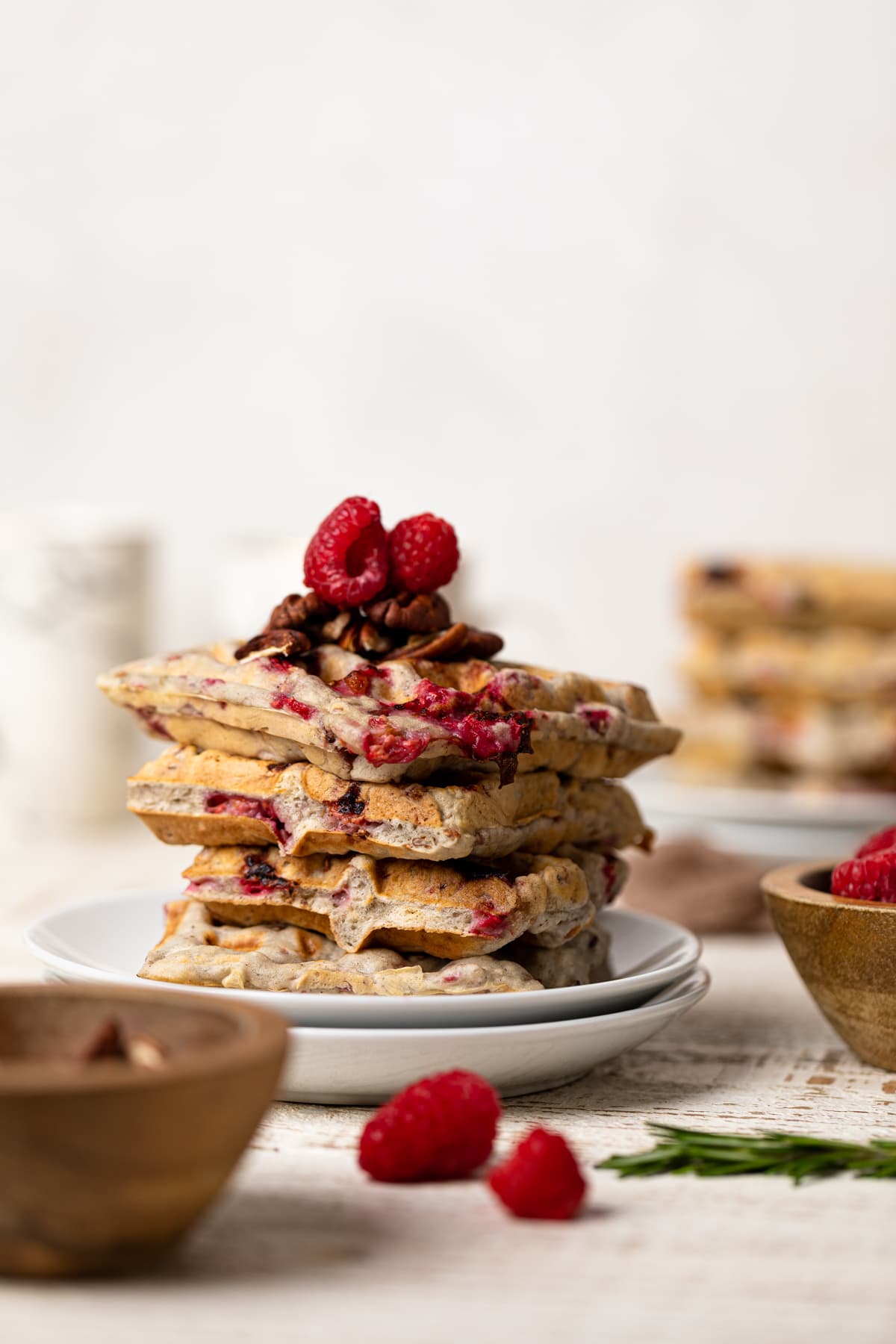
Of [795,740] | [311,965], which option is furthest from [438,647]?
[795,740]

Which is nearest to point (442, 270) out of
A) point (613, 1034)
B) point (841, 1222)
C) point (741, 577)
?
point (741, 577)

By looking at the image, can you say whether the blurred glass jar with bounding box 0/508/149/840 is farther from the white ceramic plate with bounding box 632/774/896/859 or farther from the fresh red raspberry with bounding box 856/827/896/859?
the fresh red raspberry with bounding box 856/827/896/859

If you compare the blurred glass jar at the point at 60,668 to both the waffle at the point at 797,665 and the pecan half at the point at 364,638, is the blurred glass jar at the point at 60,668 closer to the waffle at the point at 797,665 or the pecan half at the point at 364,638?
the waffle at the point at 797,665

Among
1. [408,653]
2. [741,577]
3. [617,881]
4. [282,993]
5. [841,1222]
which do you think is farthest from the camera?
[741,577]

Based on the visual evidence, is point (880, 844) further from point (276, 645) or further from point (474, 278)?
point (474, 278)

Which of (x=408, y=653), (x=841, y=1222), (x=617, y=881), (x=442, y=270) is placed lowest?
(x=841, y=1222)

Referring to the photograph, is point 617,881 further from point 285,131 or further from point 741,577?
point 285,131
